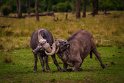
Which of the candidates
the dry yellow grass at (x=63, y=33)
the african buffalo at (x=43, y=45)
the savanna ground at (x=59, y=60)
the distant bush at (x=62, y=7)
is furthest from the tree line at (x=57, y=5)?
the african buffalo at (x=43, y=45)

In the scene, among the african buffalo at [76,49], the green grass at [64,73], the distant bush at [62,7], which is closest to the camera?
the green grass at [64,73]

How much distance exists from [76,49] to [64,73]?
119 cm

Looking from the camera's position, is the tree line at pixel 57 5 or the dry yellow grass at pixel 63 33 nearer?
the dry yellow grass at pixel 63 33

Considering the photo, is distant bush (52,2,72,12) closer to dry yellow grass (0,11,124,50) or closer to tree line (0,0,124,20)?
tree line (0,0,124,20)

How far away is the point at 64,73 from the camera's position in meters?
15.6

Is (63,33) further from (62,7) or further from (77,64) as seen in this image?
(62,7)

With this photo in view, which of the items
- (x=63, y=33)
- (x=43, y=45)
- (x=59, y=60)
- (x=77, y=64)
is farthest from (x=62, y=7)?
(x=43, y=45)

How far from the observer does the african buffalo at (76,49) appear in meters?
16.0

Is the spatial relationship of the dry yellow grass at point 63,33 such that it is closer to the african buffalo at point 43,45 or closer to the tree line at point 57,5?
the african buffalo at point 43,45

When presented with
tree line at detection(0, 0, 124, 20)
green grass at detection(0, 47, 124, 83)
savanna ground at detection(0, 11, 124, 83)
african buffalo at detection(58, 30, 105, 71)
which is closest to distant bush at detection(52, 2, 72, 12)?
tree line at detection(0, 0, 124, 20)

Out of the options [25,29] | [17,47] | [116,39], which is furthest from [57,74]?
[25,29]

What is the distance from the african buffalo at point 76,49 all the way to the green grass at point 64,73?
0.43 meters

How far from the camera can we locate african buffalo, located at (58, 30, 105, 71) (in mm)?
16047

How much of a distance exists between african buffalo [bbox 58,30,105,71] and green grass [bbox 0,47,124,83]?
0.43 meters
